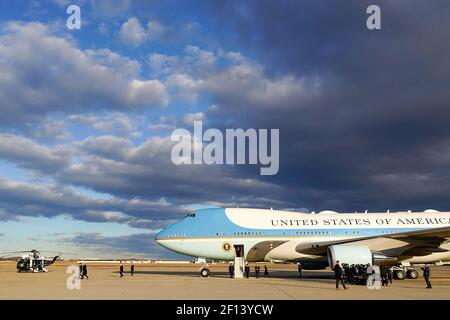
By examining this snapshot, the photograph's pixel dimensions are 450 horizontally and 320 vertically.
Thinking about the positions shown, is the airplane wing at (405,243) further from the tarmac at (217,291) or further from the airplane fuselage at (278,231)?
the airplane fuselage at (278,231)

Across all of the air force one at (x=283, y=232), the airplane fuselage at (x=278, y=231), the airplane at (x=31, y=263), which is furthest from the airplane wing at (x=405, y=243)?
the airplane at (x=31, y=263)

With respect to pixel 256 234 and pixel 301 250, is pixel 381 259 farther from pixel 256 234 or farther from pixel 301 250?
pixel 256 234

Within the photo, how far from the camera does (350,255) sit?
80.1ft

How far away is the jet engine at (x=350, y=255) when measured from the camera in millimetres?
24312

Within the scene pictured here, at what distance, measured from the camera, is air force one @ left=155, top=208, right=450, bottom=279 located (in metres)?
30.1

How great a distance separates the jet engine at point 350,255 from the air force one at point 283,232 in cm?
376

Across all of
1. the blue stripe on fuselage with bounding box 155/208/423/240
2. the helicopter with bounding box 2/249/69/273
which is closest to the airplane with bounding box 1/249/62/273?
the helicopter with bounding box 2/249/69/273

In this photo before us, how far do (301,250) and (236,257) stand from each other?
442 centimetres

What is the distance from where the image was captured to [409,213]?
31531 millimetres

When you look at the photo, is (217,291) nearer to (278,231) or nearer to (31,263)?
(278,231)

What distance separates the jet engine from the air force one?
376 cm

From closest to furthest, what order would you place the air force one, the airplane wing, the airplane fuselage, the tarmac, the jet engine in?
the tarmac → the jet engine → the airplane wing → the air force one → the airplane fuselage

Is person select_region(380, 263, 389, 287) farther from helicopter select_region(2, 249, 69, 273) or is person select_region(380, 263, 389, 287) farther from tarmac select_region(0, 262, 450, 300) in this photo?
helicopter select_region(2, 249, 69, 273)
